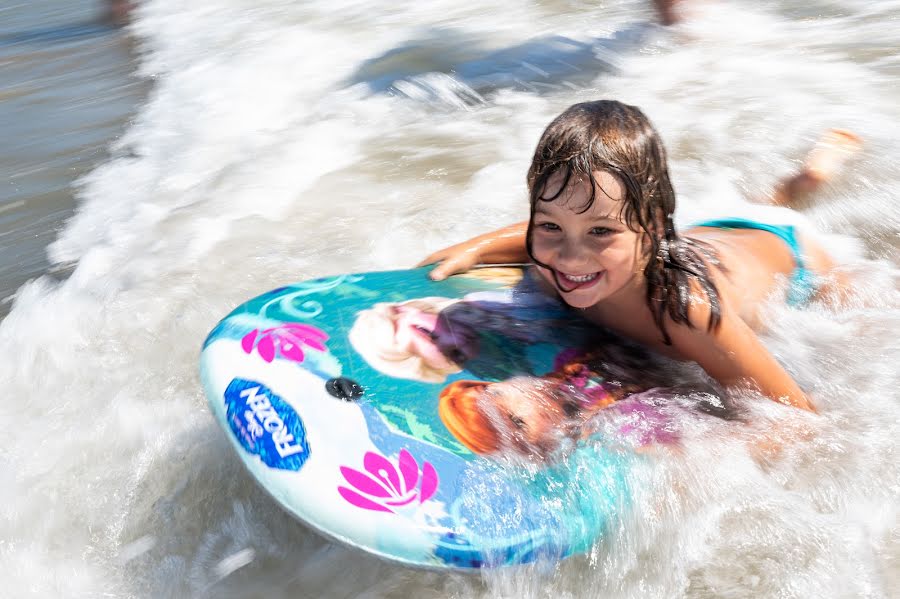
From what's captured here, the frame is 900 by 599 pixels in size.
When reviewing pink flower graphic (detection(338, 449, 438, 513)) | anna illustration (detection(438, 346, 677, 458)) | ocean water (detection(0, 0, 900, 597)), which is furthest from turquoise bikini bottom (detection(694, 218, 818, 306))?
pink flower graphic (detection(338, 449, 438, 513))

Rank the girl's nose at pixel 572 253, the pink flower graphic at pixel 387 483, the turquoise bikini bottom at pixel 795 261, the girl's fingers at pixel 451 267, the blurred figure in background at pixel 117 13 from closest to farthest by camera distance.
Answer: the pink flower graphic at pixel 387 483 < the girl's nose at pixel 572 253 < the girl's fingers at pixel 451 267 < the turquoise bikini bottom at pixel 795 261 < the blurred figure in background at pixel 117 13

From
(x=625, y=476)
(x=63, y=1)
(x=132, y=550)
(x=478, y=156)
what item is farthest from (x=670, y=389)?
(x=63, y=1)

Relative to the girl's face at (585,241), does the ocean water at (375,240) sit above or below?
below

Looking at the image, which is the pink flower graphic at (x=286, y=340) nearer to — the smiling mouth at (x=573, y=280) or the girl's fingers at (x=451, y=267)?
the girl's fingers at (x=451, y=267)

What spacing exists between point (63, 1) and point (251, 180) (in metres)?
6.57

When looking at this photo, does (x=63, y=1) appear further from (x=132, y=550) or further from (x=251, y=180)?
(x=132, y=550)

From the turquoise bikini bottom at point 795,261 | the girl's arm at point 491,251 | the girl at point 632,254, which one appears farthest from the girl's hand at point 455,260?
the turquoise bikini bottom at point 795,261

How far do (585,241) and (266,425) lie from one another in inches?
32.9

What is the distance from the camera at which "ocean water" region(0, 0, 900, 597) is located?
2.14 meters

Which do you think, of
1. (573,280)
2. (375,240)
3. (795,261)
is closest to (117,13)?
(375,240)

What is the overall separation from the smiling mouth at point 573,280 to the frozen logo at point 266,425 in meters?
0.69

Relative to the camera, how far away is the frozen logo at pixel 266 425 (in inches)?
79.0

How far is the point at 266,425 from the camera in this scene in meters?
2.06

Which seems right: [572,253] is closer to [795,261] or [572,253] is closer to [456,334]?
[456,334]
